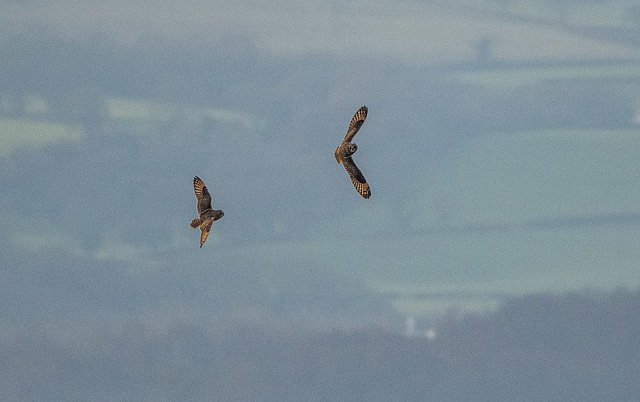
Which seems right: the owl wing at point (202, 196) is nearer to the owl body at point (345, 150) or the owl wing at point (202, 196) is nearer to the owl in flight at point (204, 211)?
the owl in flight at point (204, 211)

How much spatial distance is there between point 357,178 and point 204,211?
12369mm

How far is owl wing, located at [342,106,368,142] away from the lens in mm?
113125

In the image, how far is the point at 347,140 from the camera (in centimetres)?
11281

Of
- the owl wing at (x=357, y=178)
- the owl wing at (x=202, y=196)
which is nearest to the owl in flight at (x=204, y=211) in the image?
the owl wing at (x=202, y=196)

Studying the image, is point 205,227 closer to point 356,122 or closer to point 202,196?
point 202,196

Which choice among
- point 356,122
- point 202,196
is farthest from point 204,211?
point 356,122

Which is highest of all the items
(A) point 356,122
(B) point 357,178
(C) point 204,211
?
(A) point 356,122

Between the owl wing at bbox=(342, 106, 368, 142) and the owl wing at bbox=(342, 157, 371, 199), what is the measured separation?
1.72m

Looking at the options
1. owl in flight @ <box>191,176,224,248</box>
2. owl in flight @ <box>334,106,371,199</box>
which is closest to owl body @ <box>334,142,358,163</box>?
owl in flight @ <box>334,106,371,199</box>

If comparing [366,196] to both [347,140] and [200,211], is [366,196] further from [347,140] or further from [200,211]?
[200,211]

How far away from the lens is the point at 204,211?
116 metres

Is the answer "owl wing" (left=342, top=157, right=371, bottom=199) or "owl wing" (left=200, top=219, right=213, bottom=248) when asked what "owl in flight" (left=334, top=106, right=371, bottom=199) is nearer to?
"owl wing" (left=342, top=157, right=371, bottom=199)

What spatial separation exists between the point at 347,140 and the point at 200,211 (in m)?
13.2

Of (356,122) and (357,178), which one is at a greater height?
(356,122)
